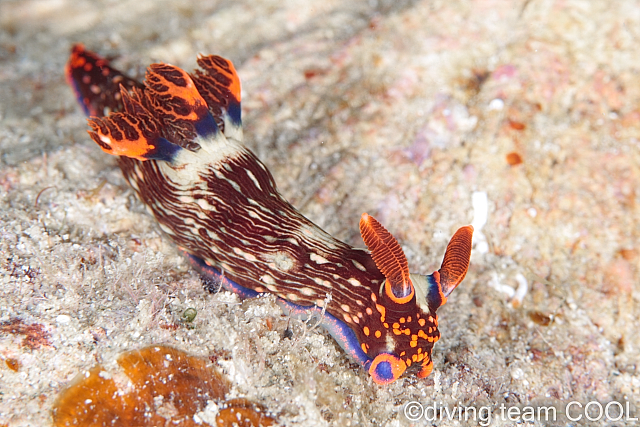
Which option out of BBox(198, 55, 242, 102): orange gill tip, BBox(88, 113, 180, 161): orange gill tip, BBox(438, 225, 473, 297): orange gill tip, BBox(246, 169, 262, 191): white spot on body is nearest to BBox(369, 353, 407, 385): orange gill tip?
BBox(438, 225, 473, 297): orange gill tip

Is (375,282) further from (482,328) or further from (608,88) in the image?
(608,88)

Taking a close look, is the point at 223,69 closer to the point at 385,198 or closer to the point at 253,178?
the point at 253,178

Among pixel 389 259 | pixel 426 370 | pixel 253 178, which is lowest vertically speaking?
pixel 426 370

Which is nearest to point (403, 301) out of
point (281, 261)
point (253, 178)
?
point (281, 261)

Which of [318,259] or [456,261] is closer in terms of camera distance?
[456,261]

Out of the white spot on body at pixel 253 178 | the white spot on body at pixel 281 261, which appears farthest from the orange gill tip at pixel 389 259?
the white spot on body at pixel 253 178

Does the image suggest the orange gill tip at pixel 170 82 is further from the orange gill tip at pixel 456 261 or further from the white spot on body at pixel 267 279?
the orange gill tip at pixel 456 261
